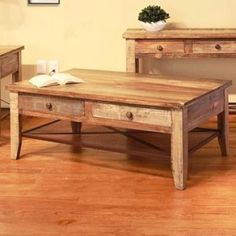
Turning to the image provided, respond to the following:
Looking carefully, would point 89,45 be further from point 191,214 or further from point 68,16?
Result: point 191,214

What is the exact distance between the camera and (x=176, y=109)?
2771mm

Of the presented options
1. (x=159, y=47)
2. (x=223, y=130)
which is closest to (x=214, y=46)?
(x=159, y=47)

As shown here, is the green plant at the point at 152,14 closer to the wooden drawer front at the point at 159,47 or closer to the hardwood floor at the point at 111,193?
the wooden drawer front at the point at 159,47

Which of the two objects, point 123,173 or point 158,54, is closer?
point 123,173

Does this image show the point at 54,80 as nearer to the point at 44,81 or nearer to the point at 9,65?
the point at 44,81

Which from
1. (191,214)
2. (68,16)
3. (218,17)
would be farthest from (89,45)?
(191,214)

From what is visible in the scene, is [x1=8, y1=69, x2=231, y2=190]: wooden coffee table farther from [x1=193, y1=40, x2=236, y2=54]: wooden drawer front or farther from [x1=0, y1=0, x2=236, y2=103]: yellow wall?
[x1=0, y1=0, x2=236, y2=103]: yellow wall

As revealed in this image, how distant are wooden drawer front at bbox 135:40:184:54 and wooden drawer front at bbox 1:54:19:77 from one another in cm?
86

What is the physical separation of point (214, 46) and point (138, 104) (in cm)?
124

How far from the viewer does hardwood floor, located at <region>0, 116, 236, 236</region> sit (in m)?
2.50

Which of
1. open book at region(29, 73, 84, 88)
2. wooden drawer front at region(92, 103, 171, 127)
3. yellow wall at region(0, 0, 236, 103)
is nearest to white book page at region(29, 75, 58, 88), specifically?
open book at region(29, 73, 84, 88)

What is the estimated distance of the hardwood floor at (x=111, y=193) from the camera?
98.6 inches

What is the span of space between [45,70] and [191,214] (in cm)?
225

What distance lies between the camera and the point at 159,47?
395 cm
